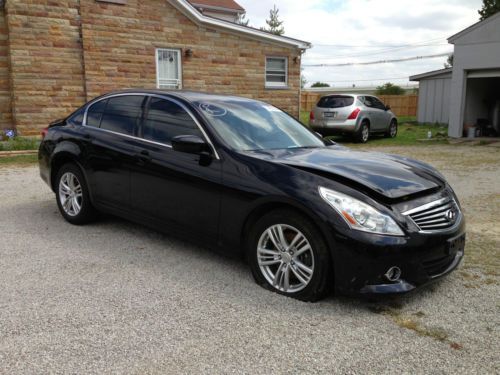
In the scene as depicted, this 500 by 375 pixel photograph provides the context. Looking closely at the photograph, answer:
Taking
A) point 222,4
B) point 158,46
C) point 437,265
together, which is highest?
point 222,4

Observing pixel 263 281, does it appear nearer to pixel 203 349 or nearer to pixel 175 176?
pixel 203 349

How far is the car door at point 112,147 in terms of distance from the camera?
500cm

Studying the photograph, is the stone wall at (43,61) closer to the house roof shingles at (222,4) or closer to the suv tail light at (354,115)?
the suv tail light at (354,115)

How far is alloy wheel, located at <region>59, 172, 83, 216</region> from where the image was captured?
5684mm

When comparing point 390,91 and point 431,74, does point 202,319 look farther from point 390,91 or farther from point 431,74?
point 390,91

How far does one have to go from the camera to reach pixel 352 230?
336cm

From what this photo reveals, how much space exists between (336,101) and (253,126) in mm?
12110

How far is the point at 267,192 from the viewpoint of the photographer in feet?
12.3

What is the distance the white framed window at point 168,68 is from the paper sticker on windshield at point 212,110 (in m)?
11.0

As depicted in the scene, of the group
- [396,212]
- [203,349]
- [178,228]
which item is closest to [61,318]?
[203,349]

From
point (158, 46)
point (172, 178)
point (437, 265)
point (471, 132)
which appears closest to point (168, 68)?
point (158, 46)

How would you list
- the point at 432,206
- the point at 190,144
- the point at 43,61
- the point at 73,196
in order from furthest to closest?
the point at 43,61
the point at 73,196
the point at 190,144
the point at 432,206

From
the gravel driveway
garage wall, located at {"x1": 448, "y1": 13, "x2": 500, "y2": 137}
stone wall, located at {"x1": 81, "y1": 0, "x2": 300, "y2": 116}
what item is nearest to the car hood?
the gravel driveway

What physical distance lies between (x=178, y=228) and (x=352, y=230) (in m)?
1.79
